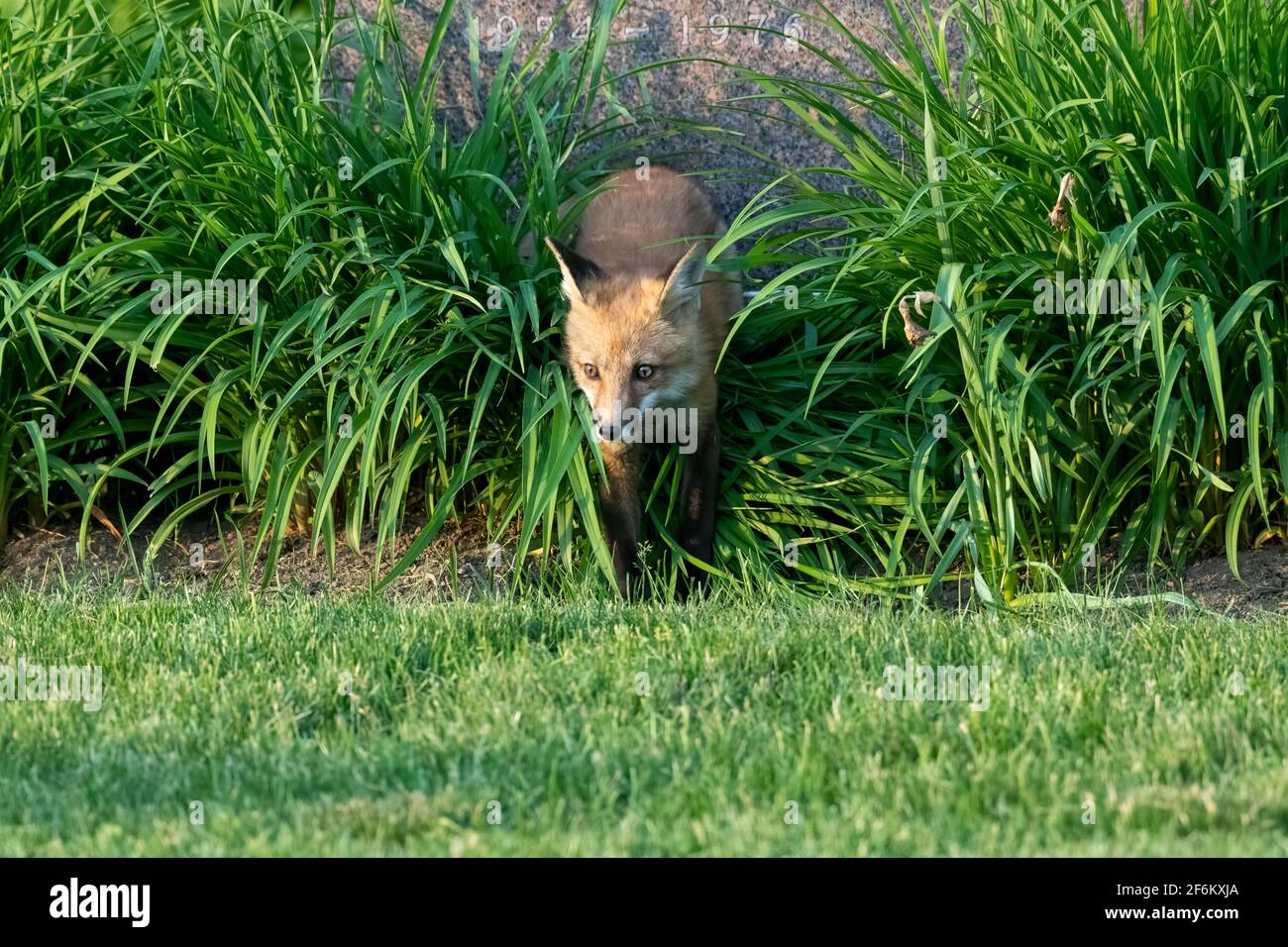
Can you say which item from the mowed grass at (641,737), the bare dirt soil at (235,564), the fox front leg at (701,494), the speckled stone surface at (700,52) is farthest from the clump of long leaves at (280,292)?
the mowed grass at (641,737)

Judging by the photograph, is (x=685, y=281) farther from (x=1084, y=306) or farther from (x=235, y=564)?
(x=235, y=564)

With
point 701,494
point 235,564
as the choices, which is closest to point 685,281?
point 701,494

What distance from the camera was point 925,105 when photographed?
15.7ft

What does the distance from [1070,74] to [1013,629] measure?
200 cm

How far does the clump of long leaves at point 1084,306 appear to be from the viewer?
4453mm

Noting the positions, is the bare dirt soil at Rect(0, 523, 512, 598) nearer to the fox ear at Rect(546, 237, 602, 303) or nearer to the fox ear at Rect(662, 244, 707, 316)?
the fox ear at Rect(546, 237, 602, 303)

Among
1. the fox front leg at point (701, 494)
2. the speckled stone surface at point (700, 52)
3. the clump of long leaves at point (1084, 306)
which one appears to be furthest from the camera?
the speckled stone surface at point (700, 52)

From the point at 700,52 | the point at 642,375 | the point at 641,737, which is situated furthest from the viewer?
the point at 700,52

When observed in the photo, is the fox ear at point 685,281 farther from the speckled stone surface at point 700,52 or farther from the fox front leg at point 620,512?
the speckled stone surface at point 700,52

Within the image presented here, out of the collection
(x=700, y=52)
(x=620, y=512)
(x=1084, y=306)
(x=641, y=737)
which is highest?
(x=700, y=52)

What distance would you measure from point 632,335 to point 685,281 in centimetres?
28

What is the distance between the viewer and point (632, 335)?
16.0 ft
